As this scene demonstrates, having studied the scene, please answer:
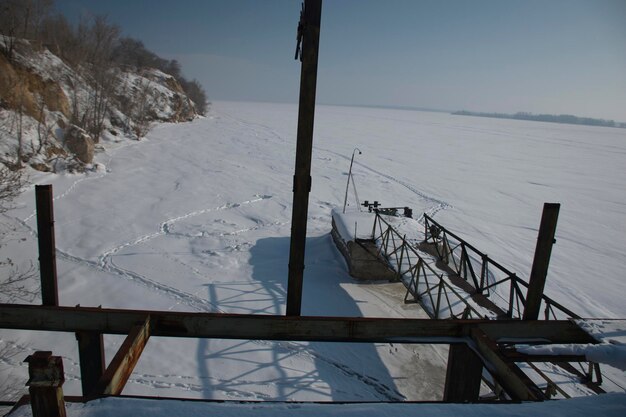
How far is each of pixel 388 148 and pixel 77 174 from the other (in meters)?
31.7

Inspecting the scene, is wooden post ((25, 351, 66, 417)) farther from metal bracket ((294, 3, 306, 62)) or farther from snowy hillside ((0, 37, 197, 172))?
snowy hillside ((0, 37, 197, 172))

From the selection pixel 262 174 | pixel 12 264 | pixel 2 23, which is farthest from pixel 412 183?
pixel 2 23

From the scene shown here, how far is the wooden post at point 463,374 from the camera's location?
3.43 m

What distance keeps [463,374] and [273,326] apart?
6.16 feet

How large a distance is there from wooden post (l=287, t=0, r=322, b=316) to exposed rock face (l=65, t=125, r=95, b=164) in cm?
2162

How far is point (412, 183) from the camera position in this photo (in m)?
25.3

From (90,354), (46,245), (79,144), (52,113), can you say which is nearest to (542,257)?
(90,354)

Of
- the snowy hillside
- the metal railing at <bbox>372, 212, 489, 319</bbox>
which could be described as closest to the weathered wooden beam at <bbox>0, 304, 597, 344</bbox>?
the metal railing at <bbox>372, 212, 489, 319</bbox>

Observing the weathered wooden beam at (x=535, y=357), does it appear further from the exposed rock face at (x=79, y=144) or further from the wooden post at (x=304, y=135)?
the exposed rock face at (x=79, y=144)

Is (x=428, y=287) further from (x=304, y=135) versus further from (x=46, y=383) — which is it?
(x=46, y=383)

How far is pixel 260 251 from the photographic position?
42.1 feet

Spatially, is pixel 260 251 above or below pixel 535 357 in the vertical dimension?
below

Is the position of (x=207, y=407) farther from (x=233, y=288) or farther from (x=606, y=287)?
(x=606, y=287)

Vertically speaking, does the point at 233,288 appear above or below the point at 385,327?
below
